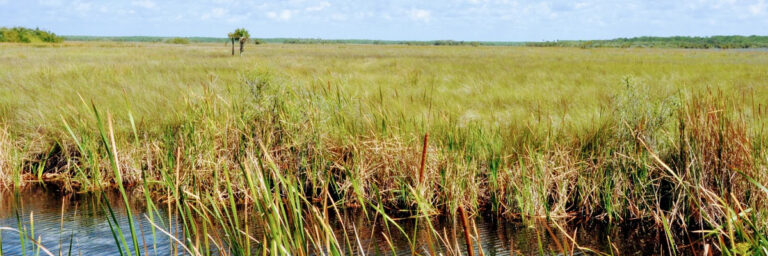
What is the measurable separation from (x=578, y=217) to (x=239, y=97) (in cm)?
393

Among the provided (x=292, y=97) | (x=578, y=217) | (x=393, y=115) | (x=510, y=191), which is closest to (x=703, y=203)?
(x=578, y=217)

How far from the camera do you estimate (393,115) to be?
7.29 metres

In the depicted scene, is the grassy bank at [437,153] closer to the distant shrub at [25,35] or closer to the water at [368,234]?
the water at [368,234]

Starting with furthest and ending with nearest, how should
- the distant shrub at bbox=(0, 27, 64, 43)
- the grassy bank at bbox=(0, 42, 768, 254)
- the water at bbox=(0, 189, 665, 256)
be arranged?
1. the distant shrub at bbox=(0, 27, 64, 43)
2. the grassy bank at bbox=(0, 42, 768, 254)
3. the water at bbox=(0, 189, 665, 256)

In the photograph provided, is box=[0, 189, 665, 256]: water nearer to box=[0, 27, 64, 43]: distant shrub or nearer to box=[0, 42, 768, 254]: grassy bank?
box=[0, 42, 768, 254]: grassy bank

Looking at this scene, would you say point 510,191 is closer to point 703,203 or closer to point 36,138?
point 703,203

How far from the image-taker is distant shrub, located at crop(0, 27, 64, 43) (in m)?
73.0

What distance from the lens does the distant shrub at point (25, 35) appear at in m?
73.0

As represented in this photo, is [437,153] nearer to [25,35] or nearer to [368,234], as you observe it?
[368,234]

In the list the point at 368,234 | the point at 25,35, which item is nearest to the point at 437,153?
the point at 368,234

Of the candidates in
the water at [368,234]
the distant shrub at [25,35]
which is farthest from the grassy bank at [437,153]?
the distant shrub at [25,35]

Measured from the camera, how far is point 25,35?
248 ft

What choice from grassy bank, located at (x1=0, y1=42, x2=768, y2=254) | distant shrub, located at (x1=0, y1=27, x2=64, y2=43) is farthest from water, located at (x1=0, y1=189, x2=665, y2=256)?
distant shrub, located at (x1=0, y1=27, x2=64, y2=43)

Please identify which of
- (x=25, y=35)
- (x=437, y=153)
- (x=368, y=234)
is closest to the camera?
(x=368, y=234)
